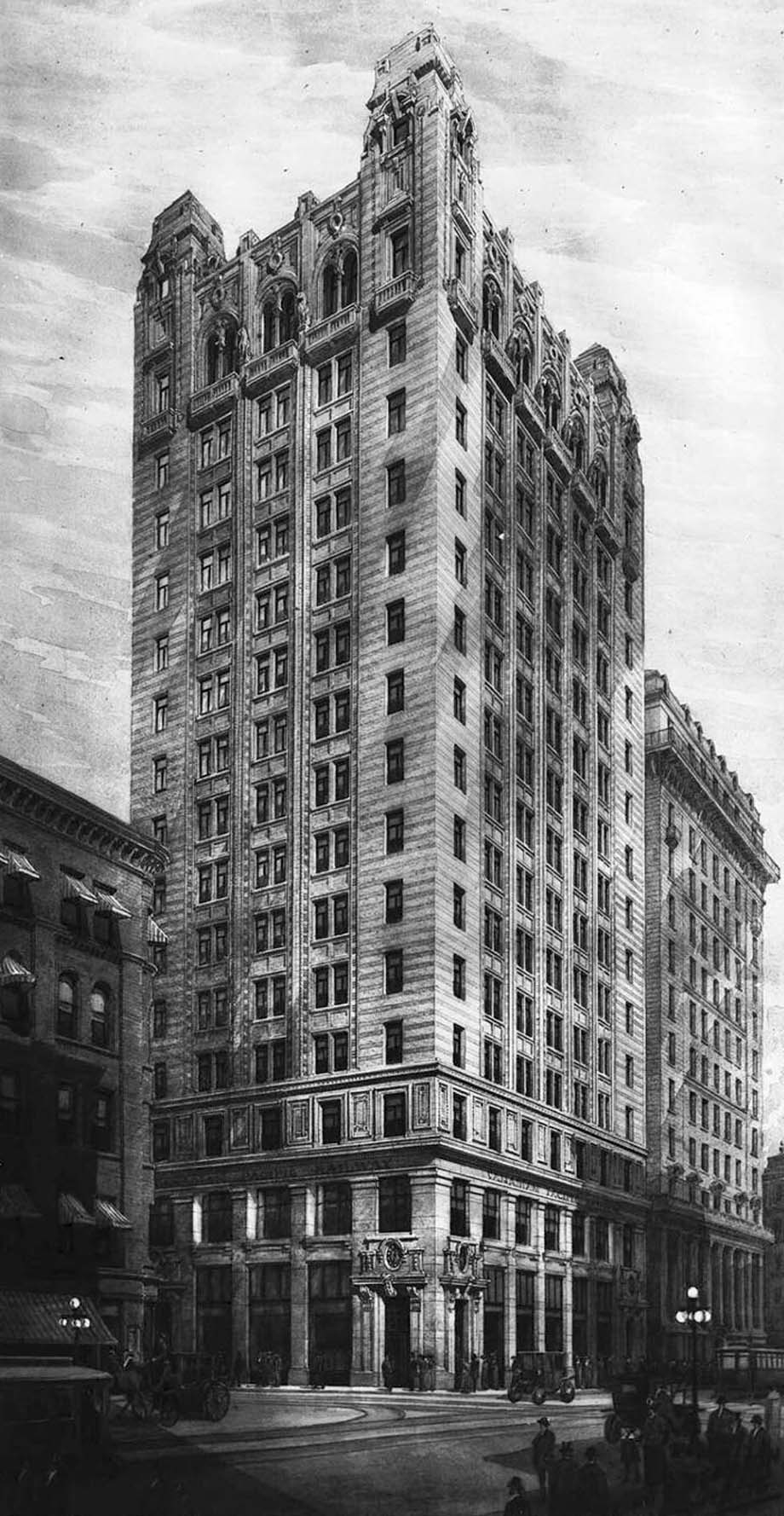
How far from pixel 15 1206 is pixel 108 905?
4186 mm

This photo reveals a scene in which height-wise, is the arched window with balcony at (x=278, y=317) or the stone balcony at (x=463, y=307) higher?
the stone balcony at (x=463, y=307)

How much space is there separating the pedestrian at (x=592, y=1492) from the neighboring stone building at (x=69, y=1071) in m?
5.70

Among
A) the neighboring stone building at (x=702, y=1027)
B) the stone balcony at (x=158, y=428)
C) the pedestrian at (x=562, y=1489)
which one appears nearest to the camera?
the pedestrian at (x=562, y=1489)

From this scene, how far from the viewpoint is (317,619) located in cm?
3534

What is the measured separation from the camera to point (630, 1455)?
66.0 feet

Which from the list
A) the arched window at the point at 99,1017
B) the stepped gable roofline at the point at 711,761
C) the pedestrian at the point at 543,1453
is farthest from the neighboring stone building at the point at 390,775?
the pedestrian at the point at 543,1453

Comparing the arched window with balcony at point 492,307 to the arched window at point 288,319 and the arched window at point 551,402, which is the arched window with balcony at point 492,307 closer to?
the arched window at point 551,402

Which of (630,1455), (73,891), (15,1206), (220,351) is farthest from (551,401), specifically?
(630,1455)

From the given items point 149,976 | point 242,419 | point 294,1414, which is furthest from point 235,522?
point 294,1414

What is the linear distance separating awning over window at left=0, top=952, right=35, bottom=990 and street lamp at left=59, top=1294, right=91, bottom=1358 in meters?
3.72

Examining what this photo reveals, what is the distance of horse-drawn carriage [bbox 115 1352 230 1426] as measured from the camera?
19844mm

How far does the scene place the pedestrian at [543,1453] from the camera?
19266 millimetres

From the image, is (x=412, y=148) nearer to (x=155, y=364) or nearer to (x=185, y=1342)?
(x=155, y=364)

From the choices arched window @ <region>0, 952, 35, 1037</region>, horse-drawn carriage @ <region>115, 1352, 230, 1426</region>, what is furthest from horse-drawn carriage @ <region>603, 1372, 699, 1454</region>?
arched window @ <region>0, 952, 35, 1037</region>
